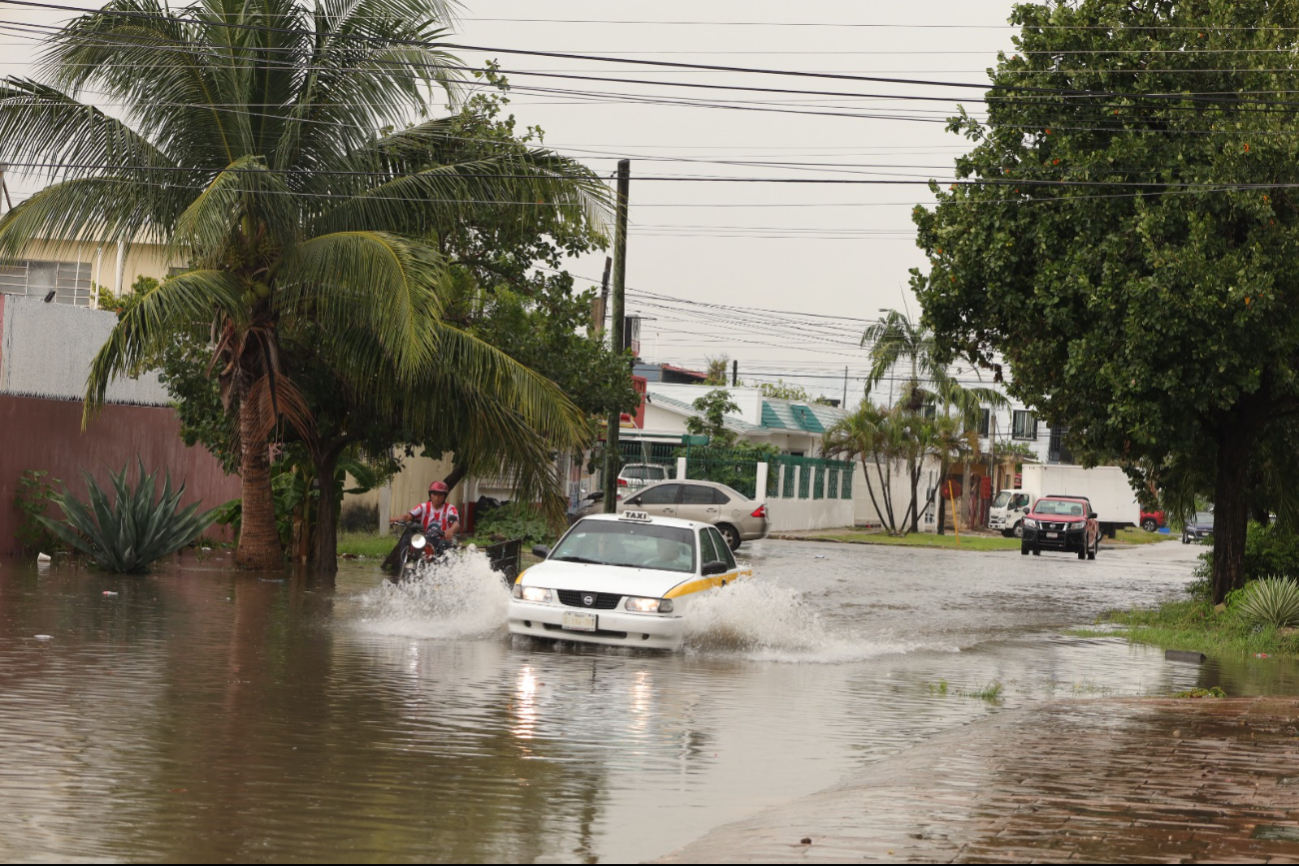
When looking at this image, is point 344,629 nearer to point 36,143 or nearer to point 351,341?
point 351,341

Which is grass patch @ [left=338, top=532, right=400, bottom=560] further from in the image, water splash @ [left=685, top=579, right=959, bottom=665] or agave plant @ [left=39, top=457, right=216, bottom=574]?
water splash @ [left=685, top=579, right=959, bottom=665]

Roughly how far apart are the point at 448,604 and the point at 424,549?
3.08ft

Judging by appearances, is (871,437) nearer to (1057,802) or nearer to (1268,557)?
(1268,557)

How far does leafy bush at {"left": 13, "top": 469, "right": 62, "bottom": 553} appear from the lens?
22.7m

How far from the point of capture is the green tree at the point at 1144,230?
65.4 ft

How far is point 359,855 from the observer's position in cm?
647

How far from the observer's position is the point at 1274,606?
65.0 feet

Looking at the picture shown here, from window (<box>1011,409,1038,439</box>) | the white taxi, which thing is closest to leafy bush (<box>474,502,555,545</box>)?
the white taxi

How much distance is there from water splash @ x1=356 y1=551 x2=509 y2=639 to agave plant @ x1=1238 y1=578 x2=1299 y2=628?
9694mm

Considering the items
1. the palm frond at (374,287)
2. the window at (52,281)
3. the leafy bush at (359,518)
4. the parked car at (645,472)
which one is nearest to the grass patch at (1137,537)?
the parked car at (645,472)

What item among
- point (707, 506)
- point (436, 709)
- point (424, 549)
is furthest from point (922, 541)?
point (436, 709)

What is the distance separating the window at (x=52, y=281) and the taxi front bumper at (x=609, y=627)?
25.2m

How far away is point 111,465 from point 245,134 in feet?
23.1

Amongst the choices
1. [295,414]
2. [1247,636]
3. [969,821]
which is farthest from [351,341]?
[969,821]
